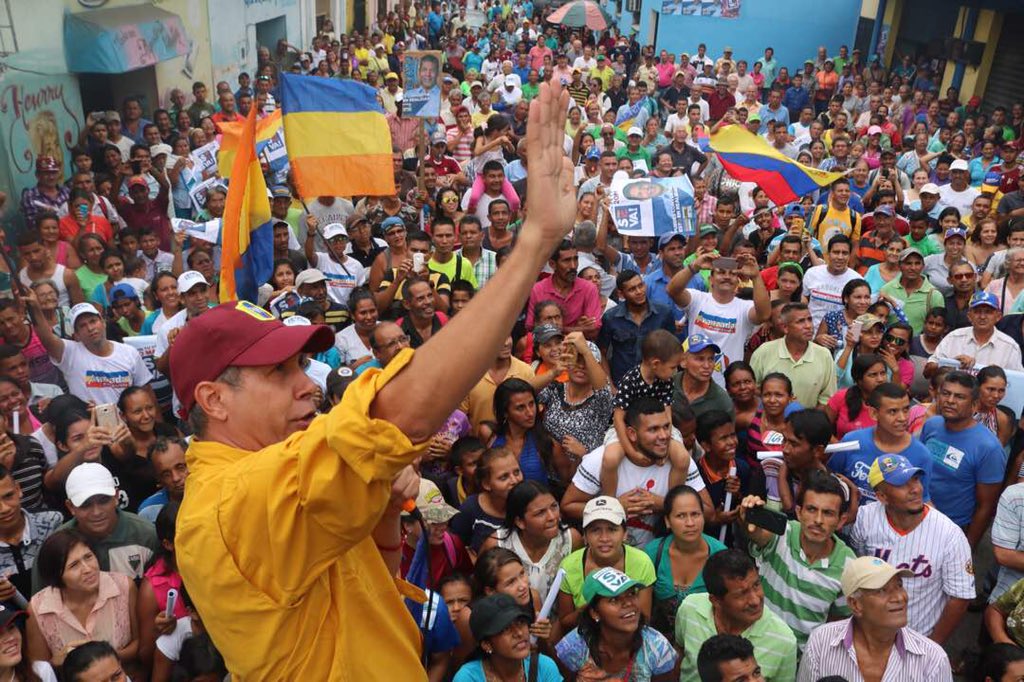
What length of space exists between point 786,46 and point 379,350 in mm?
22152

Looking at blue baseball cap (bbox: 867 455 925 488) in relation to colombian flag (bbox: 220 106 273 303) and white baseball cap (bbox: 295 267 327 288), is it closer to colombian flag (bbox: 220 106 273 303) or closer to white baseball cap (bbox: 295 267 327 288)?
colombian flag (bbox: 220 106 273 303)

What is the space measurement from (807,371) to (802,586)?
7.28ft

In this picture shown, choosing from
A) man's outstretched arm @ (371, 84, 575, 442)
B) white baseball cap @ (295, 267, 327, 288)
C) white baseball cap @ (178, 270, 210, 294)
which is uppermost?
man's outstretched arm @ (371, 84, 575, 442)

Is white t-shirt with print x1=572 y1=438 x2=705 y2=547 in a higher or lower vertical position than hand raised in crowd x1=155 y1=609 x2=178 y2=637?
higher

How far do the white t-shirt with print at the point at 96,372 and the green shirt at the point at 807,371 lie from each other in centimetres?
434

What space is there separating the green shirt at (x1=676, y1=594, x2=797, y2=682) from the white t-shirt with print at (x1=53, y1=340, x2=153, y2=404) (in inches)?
160

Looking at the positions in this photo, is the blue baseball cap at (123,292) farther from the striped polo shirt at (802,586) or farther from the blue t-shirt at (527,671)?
the striped polo shirt at (802,586)

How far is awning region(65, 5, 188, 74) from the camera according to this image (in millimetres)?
11578

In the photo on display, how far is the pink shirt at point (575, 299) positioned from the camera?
286 inches

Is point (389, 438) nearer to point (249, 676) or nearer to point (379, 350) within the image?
point (249, 676)

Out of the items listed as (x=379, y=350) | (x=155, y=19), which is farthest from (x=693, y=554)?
(x=155, y=19)

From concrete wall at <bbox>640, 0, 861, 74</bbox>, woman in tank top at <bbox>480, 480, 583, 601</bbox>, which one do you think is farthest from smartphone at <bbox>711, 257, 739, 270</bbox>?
concrete wall at <bbox>640, 0, 861, 74</bbox>

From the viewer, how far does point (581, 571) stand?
4.54 metres

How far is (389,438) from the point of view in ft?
4.79
